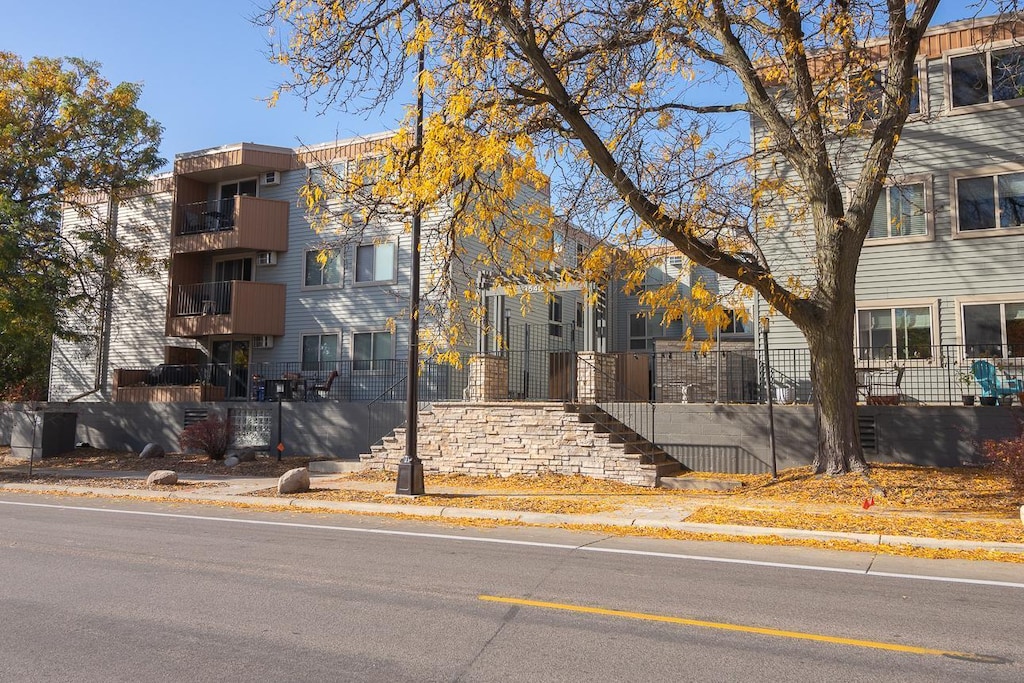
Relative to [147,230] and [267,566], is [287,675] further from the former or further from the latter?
[147,230]

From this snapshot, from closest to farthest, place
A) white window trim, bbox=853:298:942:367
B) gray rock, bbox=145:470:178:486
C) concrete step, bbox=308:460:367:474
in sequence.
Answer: gray rock, bbox=145:470:178:486 → white window trim, bbox=853:298:942:367 → concrete step, bbox=308:460:367:474

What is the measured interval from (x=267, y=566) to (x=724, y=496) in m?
8.32

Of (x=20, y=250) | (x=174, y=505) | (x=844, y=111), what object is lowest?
(x=174, y=505)

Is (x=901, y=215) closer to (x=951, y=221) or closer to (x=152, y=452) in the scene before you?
(x=951, y=221)

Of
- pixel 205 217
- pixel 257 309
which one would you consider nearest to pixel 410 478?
pixel 257 309

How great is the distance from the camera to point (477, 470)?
17469 mm

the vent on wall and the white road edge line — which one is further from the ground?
the vent on wall

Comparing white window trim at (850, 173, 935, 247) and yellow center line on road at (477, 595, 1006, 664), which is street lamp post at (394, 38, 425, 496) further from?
white window trim at (850, 173, 935, 247)

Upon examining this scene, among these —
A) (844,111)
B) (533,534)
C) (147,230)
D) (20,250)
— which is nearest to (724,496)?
(533,534)

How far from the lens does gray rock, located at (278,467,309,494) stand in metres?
15.4

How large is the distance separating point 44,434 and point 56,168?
8.13 meters

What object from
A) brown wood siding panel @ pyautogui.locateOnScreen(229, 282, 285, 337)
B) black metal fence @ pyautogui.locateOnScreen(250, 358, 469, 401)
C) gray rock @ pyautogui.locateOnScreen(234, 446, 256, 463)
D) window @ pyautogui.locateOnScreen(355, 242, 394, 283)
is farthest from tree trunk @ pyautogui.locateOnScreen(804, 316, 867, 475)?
brown wood siding panel @ pyautogui.locateOnScreen(229, 282, 285, 337)

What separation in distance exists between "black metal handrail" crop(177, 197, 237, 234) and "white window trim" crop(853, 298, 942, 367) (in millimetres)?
19327

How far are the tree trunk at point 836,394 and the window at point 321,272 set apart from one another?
52.4 ft
